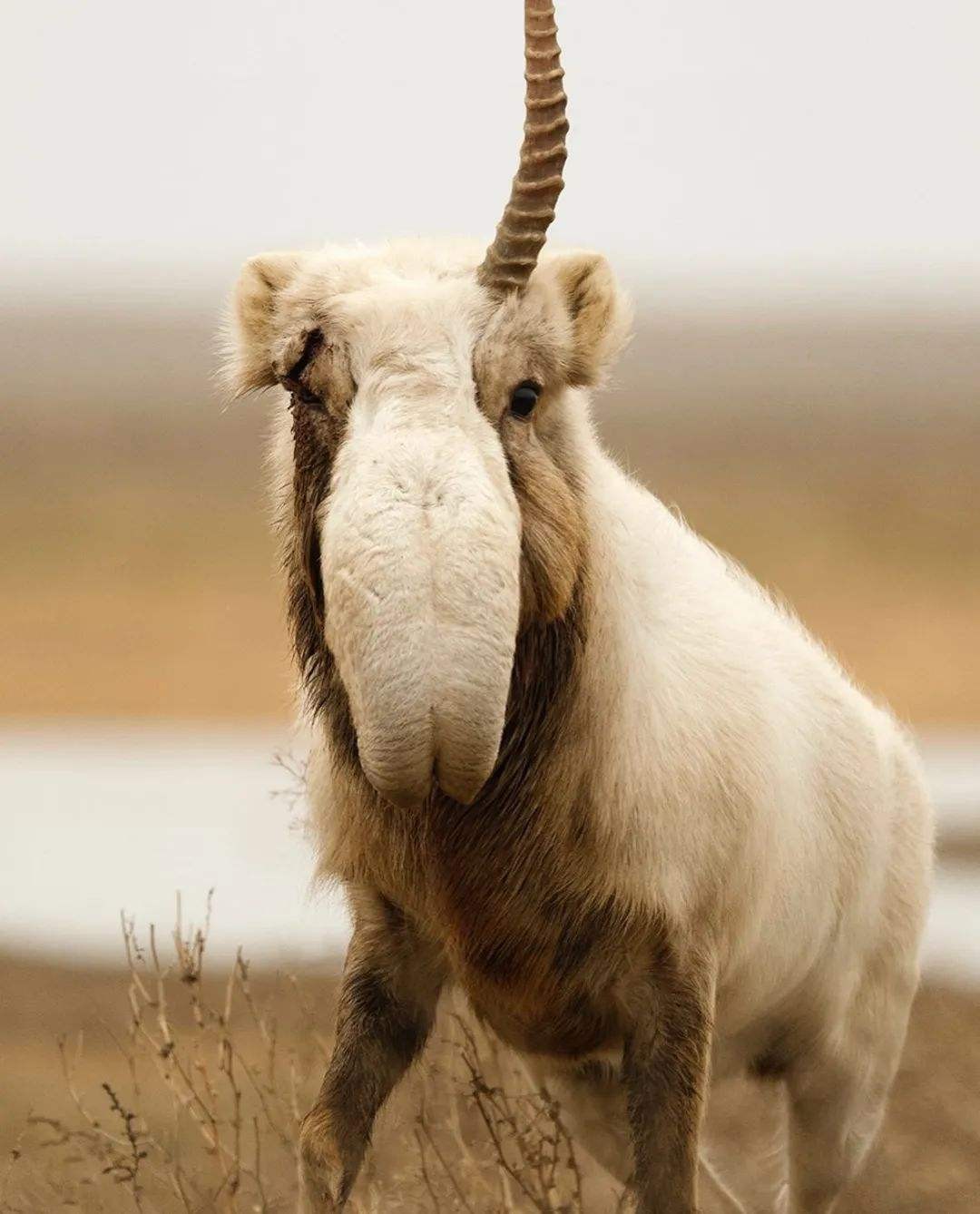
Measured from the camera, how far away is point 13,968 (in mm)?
9367

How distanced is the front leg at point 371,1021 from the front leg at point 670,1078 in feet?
1.56

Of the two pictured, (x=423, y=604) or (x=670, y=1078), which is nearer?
(x=423, y=604)

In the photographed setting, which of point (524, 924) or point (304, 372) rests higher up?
point (304, 372)

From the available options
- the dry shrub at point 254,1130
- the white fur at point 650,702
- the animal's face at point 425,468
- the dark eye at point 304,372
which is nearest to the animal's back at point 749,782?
the white fur at point 650,702

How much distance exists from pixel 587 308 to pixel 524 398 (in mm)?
302

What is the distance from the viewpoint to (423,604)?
3348 mm

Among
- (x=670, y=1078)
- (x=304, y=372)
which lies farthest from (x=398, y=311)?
(x=670, y=1078)

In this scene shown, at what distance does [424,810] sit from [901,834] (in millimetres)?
1672

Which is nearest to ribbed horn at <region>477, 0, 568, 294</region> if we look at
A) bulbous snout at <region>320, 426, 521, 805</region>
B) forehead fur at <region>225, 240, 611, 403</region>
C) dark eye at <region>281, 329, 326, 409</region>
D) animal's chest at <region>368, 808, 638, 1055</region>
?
forehead fur at <region>225, 240, 611, 403</region>

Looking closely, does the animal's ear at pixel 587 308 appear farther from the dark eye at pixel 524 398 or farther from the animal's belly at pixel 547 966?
the animal's belly at pixel 547 966

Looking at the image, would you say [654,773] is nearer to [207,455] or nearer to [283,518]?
[283,518]

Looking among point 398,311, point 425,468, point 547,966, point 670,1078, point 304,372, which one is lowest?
point 670,1078

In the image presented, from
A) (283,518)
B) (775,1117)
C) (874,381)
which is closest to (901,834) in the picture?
(775,1117)

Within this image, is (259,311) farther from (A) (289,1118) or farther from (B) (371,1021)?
(A) (289,1118)
